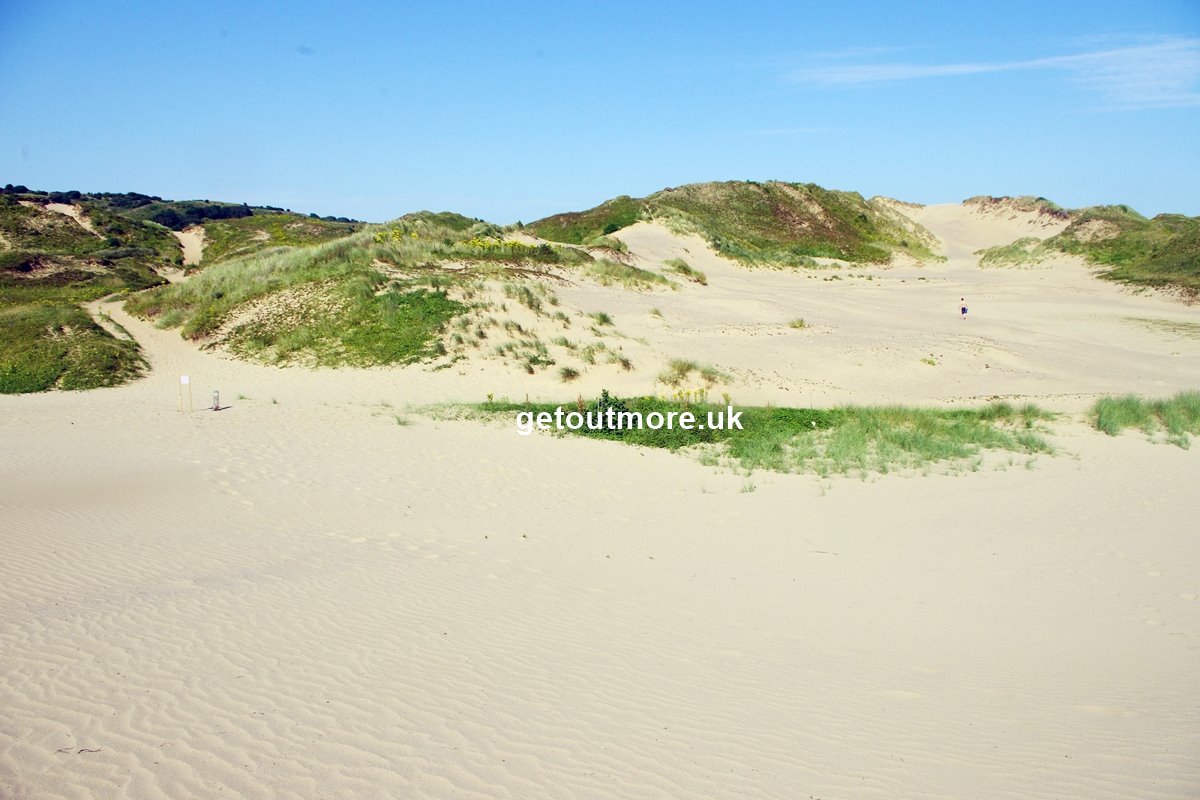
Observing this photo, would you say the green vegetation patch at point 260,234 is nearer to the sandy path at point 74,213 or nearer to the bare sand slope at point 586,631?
the sandy path at point 74,213

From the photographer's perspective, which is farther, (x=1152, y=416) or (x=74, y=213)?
(x=74, y=213)

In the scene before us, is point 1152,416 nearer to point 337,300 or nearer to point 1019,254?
point 337,300

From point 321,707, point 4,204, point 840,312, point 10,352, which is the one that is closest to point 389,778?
point 321,707

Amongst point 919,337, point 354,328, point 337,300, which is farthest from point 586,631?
point 919,337

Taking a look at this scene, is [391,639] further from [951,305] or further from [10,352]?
[951,305]

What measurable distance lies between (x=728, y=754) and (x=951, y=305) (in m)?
40.0

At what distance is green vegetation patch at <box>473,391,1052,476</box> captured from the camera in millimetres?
14023

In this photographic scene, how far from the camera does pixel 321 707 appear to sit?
17.6 ft

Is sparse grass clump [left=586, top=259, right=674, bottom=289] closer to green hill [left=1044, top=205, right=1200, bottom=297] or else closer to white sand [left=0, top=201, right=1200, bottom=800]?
white sand [left=0, top=201, right=1200, bottom=800]

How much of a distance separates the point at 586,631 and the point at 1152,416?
624 inches

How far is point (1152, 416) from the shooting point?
17.3 m

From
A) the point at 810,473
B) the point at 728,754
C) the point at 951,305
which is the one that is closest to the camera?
the point at 728,754

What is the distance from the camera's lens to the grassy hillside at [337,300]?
24422 millimetres

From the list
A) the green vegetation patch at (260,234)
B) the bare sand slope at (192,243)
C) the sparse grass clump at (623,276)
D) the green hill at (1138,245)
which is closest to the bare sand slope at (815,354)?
the sparse grass clump at (623,276)
